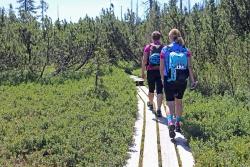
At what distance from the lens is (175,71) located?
8.47m

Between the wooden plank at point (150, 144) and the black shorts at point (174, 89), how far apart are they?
2.91 feet

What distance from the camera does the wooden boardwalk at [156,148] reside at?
7.08m

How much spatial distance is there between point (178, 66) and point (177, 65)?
3 centimetres

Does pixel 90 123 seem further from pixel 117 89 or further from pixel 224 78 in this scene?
pixel 117 89

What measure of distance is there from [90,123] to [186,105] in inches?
119

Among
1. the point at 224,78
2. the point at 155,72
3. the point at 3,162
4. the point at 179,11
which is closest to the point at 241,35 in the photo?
the point at 224,78

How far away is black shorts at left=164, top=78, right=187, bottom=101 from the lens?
28.3 feet

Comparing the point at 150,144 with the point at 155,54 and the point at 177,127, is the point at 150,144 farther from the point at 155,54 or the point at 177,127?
the point at 155,54

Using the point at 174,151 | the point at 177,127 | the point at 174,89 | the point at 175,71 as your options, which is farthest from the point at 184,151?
the point at 175,71

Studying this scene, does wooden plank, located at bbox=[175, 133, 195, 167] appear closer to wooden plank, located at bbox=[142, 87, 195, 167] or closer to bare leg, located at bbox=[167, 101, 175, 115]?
wooden plank, located at bbox=[142, 87, 195, 167]

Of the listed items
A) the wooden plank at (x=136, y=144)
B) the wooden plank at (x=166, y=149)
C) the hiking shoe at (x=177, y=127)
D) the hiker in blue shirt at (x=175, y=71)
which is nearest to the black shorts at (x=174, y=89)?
the hiker in blue shirt at (x=175, y=71)

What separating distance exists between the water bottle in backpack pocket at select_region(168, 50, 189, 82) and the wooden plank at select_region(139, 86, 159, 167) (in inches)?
51.2

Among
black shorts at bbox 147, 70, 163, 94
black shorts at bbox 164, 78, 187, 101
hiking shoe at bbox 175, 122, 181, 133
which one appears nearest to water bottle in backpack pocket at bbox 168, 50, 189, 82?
black shorts at bbox 164, 78, 187, 101

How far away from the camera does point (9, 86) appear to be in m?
19.5
